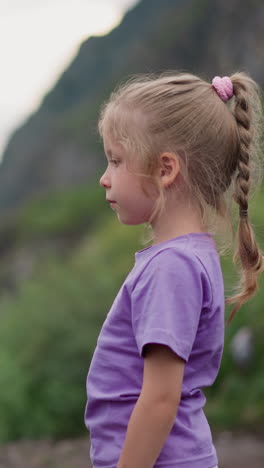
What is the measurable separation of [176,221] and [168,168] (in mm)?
100

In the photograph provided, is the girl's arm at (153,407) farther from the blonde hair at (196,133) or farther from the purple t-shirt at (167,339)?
the blonde hair at (196,133)

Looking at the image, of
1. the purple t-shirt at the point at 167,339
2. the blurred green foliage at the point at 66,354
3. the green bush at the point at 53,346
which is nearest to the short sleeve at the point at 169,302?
the purple t-shirt at the point at 167,339

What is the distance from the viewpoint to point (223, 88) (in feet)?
5.57

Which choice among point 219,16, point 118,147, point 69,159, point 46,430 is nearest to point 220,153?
point 118,147

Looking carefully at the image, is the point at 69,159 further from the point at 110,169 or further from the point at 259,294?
the point at 110,169

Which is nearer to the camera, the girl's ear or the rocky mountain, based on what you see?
the girl's ear

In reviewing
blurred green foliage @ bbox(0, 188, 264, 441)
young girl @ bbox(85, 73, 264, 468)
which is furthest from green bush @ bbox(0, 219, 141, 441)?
young girl @ bbox(85, 73, 264, 468)

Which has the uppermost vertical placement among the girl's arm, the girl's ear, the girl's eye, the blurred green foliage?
the girl's eye

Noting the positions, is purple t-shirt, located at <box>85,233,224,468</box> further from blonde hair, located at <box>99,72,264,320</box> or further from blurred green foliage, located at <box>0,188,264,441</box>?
blurred green foliage, located at <box>0,188,264,441</box>

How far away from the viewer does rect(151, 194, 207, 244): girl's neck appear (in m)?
1.62

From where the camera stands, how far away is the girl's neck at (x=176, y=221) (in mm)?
1618

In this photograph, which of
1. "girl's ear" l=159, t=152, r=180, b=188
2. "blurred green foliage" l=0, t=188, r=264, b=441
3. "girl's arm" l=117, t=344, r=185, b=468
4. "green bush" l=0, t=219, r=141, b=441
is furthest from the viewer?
"green bush" l=0, t=219, r=141, b=441

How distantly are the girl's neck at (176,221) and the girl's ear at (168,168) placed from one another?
1.8 inches

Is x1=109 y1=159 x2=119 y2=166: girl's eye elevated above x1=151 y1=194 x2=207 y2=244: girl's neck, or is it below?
above
